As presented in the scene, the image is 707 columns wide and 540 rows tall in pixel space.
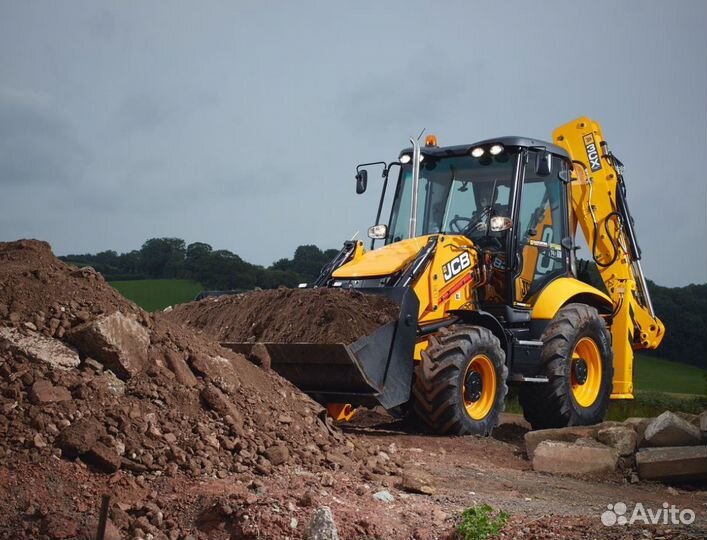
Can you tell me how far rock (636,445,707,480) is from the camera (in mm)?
7809

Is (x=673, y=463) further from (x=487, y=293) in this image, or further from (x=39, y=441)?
(x=39, y=441)

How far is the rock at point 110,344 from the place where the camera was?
6555 millimetres

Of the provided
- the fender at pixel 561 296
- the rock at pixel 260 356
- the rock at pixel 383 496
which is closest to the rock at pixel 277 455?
the rock at pixel 383 496

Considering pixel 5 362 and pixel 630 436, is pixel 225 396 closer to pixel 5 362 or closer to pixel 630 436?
pixel 5 362

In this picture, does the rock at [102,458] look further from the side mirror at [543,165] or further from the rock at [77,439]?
the side mirror at [543,165]

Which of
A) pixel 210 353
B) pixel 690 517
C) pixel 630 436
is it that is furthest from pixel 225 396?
pixel 630 436

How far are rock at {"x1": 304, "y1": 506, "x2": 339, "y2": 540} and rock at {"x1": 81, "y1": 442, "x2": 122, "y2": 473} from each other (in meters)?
1.50

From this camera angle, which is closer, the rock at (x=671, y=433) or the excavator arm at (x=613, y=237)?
the rock at (x=671, y=433)

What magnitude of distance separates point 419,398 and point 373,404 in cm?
67

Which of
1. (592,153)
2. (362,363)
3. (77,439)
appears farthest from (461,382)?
(592,153)

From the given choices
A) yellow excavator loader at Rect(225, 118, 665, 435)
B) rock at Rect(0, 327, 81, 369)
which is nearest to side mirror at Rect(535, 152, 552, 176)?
yellow excavator loader at Rect(225, 118, 665, 435)

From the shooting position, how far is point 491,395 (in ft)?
31.5

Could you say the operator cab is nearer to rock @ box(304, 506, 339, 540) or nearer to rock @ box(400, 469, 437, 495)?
rock @ box(400, 469, 437, 495)

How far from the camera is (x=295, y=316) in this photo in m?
9.16
